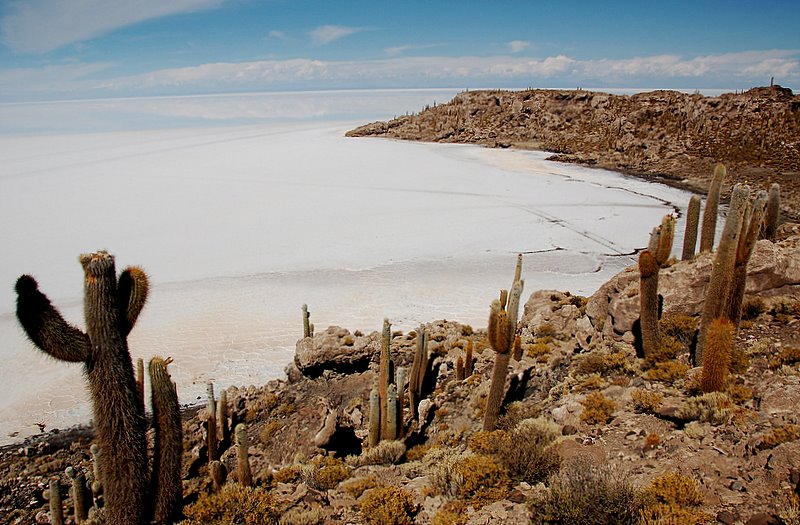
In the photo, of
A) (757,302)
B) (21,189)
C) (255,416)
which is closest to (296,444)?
(255,416)

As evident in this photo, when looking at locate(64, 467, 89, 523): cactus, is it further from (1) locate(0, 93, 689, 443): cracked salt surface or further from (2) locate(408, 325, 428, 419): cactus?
(2) locate(408, 325, 428, 419): cactus

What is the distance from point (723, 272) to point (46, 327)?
28.5 feet

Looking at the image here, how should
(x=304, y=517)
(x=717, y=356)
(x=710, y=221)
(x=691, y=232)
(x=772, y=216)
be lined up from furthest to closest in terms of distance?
(x=691, y=232) → (x=772, y=216) → (x=710, y=221) → (x=717, y=356) → (x=304, y=517)

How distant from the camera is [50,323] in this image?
522cm

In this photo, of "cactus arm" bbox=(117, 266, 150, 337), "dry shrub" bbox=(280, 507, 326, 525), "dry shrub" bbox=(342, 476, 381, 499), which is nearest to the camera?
"dry shrub" bbox=(280, 507, 326, 525)

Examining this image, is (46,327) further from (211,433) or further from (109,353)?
(211,433)

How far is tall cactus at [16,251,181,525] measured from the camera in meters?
5.23

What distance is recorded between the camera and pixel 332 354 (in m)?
11.9

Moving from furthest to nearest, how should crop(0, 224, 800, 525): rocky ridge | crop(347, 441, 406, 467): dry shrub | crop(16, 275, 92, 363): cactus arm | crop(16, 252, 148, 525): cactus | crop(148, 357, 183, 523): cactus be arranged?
crop(347, 441, 406, 467): dry shrub, crop(148, 357, 183, 523): cactus, crop(0, 224, 800, 525): rocky ridge, crop(16, 252, 148, 525): cactus, crop(16, 275, 92, 363): cactus arm

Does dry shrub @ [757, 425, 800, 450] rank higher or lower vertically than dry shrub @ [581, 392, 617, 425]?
higher

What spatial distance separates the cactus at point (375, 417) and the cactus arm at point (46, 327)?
4.37 m

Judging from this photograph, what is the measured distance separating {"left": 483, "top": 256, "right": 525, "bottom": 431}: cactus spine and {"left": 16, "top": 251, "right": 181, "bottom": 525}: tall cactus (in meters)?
4.71

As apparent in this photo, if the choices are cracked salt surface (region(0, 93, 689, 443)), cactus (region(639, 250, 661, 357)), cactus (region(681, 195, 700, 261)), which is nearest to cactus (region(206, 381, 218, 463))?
cracked salt surface (region(0, 93, 689, 443))

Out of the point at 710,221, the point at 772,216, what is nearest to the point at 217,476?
the point at 710,221
